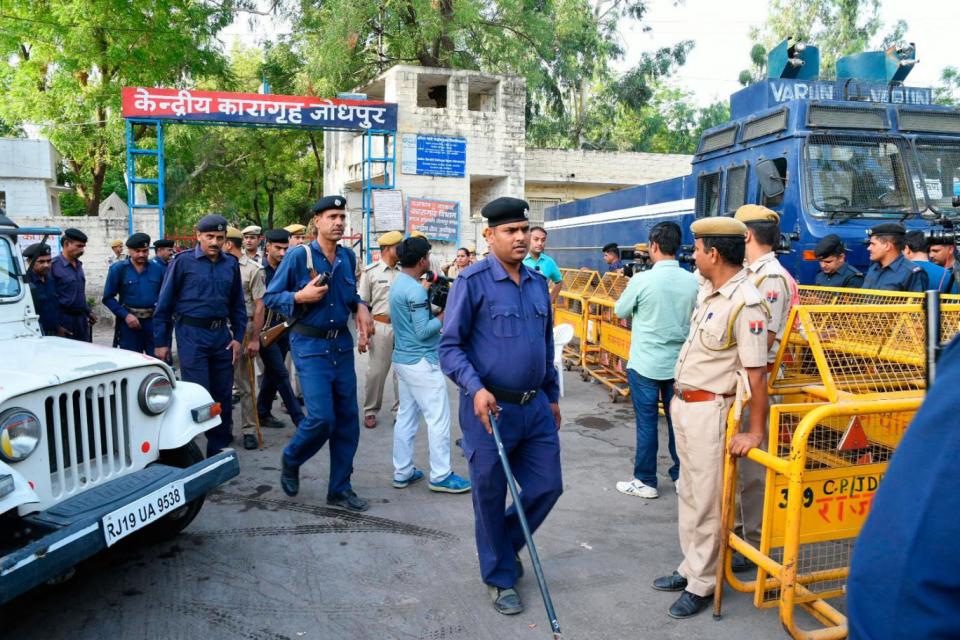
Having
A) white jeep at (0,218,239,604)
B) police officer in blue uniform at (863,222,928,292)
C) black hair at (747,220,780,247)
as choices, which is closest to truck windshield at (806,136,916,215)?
police officer in blue uniform at (863,222,928,292)

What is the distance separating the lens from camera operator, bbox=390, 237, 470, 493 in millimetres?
5238

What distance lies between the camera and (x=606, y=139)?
35.7 meters

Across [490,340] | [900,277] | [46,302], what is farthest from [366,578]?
[46,302]

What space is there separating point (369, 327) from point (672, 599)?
2.76 m

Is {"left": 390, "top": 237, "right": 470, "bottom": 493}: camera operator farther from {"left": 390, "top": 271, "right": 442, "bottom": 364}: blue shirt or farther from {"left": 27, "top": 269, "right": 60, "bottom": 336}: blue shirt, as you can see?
{"left": 27, "top": 269, "right": 60, "bottom": 336}: blue shirt

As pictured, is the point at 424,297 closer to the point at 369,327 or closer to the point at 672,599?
the point at 369,327

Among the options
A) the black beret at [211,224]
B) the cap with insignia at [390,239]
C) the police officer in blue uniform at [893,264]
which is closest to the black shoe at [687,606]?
the police officer in blue uniform at [893,264]

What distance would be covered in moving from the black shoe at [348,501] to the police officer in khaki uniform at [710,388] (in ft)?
7.34

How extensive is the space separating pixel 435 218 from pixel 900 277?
14.5 m

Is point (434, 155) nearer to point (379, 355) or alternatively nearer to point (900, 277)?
point (379, 355)

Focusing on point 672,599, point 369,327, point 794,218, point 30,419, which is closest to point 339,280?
point 369,327

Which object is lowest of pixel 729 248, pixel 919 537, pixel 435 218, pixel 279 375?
pixel 279 375

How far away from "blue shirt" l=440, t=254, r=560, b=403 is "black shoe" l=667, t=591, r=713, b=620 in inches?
49.6

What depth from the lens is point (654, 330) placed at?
4.95m
